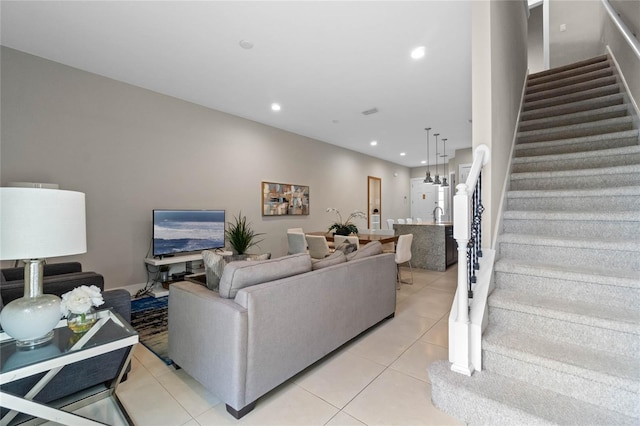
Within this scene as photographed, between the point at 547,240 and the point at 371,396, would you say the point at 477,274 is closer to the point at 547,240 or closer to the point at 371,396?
the point at 547,240

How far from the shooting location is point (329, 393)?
1870 mm

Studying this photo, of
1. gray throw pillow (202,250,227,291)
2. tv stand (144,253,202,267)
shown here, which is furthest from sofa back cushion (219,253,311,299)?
tv stand (144,253,202,267)

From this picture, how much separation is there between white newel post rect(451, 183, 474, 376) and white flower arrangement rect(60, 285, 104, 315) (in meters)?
2.05

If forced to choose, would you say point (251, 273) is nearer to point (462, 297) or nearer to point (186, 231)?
point (462, 297)

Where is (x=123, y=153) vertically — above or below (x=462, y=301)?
above

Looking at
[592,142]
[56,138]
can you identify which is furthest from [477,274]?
[56,138]

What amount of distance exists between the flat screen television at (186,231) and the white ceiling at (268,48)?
6.03ft

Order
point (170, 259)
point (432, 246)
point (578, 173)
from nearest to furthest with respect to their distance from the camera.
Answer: point (578, 173) → point (170, 259) → point (432, 246)

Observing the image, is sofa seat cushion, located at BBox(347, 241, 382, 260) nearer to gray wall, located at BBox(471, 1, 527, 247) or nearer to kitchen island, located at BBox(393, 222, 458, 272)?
gray wall, located at BBox(471, 1, 527, 247)

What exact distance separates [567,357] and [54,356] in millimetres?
2519

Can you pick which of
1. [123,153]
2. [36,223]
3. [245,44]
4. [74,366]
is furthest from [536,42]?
[74,366]

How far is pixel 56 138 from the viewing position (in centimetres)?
337

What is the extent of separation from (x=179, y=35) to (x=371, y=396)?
3637mm

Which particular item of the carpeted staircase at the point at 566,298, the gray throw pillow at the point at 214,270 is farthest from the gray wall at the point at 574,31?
the gray throw pillow at the point at 214,270
